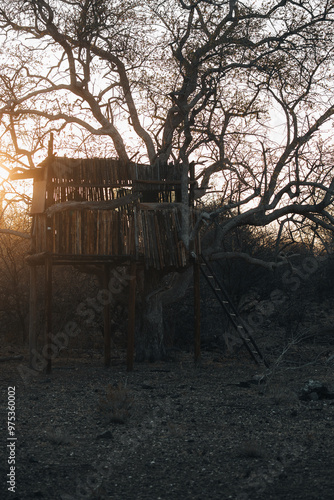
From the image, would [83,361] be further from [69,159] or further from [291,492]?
[291,492]

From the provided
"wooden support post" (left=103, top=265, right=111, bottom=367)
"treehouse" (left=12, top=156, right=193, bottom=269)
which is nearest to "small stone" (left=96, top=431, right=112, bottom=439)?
"treehouse" (left=12, top=156, right=193, bottom=269)

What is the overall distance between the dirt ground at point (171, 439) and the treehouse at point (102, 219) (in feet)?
9.26

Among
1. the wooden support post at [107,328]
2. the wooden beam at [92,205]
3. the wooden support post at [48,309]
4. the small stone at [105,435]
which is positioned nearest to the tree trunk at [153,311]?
the wooden support post at [107,328]

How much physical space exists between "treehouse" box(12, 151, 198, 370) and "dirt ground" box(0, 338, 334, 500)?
2.82 m

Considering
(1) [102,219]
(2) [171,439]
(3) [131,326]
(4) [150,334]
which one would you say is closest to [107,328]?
(4) [150,334]

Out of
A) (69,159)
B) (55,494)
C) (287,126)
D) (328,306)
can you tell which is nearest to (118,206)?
(69,159)

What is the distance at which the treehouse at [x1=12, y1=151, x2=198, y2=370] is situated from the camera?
50.7ft

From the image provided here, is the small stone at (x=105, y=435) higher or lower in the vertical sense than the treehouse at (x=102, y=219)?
lower

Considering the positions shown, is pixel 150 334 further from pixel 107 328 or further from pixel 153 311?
pixel 107 328

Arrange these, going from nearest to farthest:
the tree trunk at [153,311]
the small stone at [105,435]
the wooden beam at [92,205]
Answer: the small stone at [105,435] → the wooden beam at [92,205] → the tree trunk at [153,311]

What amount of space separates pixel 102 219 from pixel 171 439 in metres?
7.88

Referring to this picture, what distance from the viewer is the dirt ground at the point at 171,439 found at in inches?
255

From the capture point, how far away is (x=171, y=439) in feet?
28.0

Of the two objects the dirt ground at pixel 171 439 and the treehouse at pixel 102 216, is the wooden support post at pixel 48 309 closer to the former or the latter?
the treehouse at pixel 102 216
